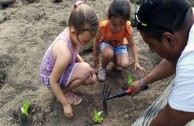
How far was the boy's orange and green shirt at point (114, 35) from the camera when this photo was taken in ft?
11.7

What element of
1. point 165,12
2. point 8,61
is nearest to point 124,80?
point 8,61

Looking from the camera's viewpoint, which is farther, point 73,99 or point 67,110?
point 73,99

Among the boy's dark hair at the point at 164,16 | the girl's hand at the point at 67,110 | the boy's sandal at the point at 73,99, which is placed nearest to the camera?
the boy's dark hair at the point at 164,16

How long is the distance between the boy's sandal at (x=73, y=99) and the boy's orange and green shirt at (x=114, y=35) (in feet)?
2.33

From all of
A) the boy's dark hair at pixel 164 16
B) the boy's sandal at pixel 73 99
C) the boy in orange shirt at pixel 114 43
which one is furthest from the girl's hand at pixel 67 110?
the boy's dark hair at pixel 164 16

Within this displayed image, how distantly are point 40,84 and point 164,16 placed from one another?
2.05m

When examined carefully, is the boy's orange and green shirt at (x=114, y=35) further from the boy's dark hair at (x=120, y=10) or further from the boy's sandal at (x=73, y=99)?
the boy's sandal at (x=73, y=99)

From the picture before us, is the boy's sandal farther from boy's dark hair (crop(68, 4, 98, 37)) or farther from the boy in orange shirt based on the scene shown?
boy's dark hair (crop(68, 4, 98, 37))

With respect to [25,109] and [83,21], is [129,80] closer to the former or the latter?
[83,21]

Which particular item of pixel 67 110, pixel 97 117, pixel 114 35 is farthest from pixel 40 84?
pixel 114 35

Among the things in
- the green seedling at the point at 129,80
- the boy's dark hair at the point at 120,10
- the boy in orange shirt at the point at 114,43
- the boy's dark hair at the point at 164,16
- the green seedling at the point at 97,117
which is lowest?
the green seedling at the point at 97,117

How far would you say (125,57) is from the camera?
Result: 12.1 feet

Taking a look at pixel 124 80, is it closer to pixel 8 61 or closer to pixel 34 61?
pixel 34 61

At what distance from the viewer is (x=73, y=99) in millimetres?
3391
